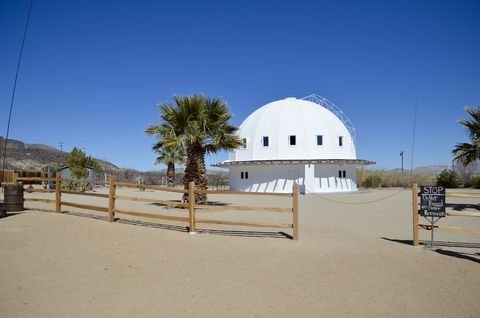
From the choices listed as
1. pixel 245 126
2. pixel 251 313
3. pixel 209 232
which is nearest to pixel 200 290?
pixel 251 313

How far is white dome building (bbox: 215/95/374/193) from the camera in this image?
32.8m

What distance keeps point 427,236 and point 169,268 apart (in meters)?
7.17

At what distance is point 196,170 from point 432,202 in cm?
1064

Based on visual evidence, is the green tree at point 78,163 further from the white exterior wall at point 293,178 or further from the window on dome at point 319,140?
the window on dome at point 319,140

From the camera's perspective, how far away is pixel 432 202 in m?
8.23

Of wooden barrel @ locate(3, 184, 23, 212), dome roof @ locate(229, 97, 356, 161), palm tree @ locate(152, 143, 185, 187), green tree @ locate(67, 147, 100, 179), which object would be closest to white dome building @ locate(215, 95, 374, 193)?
dome roof @ locate(229, 97, 356, 161)

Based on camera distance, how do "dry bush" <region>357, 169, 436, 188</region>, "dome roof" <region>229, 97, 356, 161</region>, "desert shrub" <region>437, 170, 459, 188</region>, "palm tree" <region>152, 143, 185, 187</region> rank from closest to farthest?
"palm tree" <region>152, 143, 185, 187</region> → "dome roof" <region>229, 97, 356, 161</region> → "desert shrub" <region>437, 170, 459, 188</region> → "dry bush" <region>357, 169, 436, 188</region>

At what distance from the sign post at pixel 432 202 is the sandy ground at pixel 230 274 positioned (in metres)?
0.76

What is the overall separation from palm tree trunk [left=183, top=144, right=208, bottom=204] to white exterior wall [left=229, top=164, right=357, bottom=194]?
1629 centimetres

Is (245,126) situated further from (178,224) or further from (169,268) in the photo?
(169,268)

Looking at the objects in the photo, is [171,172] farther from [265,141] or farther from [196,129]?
[196,129]

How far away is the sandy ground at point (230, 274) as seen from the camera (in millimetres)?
4594

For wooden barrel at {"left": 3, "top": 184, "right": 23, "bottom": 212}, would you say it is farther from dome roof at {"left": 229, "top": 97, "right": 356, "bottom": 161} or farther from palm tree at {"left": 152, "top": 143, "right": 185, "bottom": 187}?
dome roof at {"left": 229, "top": 97, "right": 356, "bottom": 161}

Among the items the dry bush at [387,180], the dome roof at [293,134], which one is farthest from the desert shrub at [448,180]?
the dome roof at [293,134]
